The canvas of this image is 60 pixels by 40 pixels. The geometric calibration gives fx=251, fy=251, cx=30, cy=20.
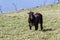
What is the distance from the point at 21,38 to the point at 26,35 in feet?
2.60

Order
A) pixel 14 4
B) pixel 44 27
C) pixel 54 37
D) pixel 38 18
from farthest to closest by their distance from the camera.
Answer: pixel 14 4
pixel 44 27
pixel 38 18
pixel 54 37

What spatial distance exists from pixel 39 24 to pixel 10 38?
4230 mm

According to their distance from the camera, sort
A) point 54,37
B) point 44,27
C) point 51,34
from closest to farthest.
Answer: point 54,37 → point 51,34 → point 44,27

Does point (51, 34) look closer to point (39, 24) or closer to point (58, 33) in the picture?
point (58, 33)

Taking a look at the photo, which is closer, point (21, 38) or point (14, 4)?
point (21, 38)

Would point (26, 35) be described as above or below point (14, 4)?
above

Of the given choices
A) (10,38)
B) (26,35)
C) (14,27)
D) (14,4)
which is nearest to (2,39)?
(10,38)

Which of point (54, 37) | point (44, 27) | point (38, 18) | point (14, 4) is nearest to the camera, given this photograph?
point (54, 37)

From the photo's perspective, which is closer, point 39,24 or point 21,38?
point 21,38

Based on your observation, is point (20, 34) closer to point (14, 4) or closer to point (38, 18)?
point (38, 18)

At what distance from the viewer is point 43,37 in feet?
42.8

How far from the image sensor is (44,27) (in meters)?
16.9

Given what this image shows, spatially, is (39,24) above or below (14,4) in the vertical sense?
above

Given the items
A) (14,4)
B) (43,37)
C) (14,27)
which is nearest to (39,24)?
(14,27)
